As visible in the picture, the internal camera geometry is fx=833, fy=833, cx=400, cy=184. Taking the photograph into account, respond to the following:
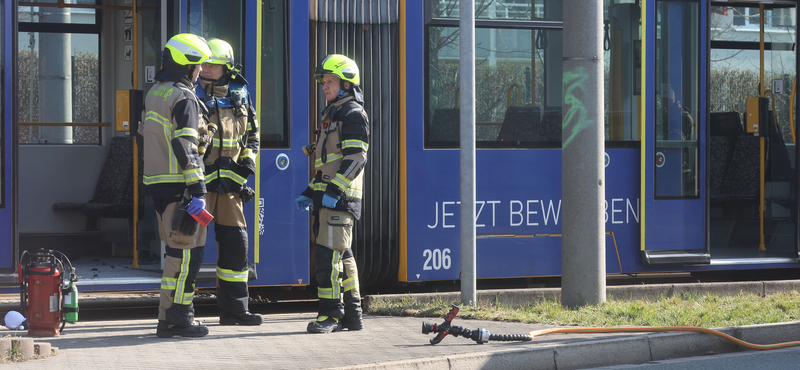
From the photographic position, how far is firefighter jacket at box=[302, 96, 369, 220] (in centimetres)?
549

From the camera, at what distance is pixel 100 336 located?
5.45m

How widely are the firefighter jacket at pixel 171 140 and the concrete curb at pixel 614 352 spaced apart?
170 cm

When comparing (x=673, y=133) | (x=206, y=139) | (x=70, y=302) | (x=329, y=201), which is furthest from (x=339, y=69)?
(x=673, y=133)

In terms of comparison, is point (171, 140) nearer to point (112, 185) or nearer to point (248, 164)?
point (248, 164)

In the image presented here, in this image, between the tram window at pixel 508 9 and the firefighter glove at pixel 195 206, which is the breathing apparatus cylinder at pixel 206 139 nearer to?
the firefighter glove at pixel 195 206

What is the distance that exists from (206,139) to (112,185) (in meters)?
4.40

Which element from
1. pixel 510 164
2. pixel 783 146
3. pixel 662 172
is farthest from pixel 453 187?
pixel 783 146

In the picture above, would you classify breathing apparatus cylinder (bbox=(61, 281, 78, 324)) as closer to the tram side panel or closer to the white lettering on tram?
the tram side panel

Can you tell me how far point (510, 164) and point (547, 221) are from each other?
0.62 meters

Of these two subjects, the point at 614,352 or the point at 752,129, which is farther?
the point at 752,129

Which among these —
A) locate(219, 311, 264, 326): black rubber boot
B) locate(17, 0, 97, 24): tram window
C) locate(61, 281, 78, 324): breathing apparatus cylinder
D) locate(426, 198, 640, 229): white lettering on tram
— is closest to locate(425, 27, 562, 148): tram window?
locate(426, 198, 640, 229): white lettering on tram

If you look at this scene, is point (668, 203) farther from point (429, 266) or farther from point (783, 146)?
point (783, 146)

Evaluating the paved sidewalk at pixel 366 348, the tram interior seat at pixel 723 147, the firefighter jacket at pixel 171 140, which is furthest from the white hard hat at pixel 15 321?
the tram interior seat at pixel 723 147

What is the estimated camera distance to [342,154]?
563 cm
